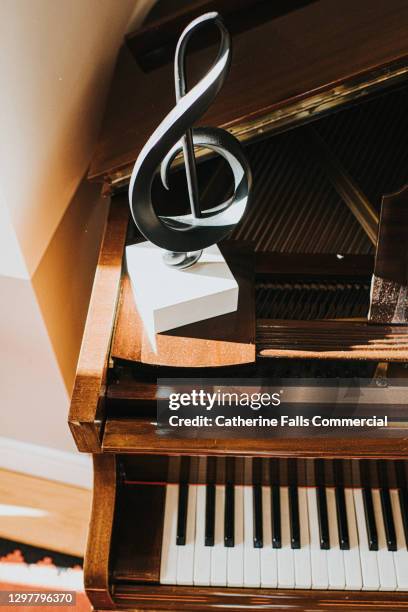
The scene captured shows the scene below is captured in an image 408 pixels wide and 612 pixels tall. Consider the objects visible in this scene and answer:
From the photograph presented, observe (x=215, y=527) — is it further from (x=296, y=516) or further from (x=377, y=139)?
(x=377, y=139)

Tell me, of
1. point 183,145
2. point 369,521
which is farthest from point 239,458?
point 183,145

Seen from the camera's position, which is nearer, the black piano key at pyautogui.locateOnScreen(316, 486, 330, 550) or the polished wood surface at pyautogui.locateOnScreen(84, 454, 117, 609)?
the polished wood surface at pyautogui.locateOnScreen(84, 454, 117, 609)

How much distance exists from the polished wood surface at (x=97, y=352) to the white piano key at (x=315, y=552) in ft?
2.14

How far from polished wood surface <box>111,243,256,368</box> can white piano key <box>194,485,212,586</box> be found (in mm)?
467

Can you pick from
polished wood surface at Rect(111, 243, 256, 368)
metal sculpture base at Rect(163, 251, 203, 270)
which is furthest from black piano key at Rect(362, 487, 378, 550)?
metal sculpture base at Rect(163, 251, 203, 270)

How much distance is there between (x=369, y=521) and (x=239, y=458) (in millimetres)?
413

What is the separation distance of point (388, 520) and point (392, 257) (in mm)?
732

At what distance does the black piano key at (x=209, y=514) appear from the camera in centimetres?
168

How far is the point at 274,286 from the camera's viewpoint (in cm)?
186

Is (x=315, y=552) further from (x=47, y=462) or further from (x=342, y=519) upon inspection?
(x=47, y=462)

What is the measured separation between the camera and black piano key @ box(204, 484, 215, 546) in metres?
1.68

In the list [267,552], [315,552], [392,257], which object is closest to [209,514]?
[267,552]

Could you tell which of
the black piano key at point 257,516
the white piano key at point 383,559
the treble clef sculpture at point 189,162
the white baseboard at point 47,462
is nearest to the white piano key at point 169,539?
the black piano key at point 257,516

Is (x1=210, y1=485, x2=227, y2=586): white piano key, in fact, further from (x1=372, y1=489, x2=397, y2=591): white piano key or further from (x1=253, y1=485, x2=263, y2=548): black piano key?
(x1=372, y1=489, x2=397, y2=591): white piano key
